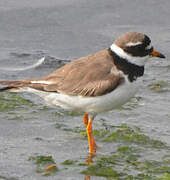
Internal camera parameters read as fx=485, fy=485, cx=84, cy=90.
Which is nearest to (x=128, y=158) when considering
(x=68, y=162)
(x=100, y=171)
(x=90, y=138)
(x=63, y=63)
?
(x=100, y=171)

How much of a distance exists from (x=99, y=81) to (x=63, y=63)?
334 cm

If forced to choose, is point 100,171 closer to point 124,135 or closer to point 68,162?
point 68,162

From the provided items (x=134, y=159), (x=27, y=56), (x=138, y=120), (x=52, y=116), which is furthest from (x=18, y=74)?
(x=134, y=159)

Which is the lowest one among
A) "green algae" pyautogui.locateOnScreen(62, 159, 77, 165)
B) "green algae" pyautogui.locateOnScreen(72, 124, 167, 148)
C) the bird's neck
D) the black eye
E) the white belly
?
"green algae" pyautogui.locateOnScreen(72, 124, 167, 148)

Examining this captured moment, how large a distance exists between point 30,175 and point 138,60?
2074 mm

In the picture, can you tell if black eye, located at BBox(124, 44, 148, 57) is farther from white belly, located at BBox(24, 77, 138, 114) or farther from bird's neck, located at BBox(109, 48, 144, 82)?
white belly, located at BBox(24, 77, 138, 114)

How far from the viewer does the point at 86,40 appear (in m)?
10.3

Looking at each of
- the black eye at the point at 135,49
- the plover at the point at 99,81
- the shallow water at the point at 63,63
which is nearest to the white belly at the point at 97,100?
the plover at the point at 99,81

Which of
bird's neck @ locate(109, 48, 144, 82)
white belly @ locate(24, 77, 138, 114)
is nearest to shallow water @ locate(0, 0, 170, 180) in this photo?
white belly @ locate(24, 77, 138, 114)

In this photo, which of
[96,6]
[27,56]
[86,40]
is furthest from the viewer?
[96,6]

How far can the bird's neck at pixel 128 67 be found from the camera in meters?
6.05

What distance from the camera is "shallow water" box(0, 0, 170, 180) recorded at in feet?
20.0

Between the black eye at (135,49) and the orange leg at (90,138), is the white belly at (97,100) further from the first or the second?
the black eye at (135,49)

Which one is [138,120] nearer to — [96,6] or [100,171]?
[100,171]
